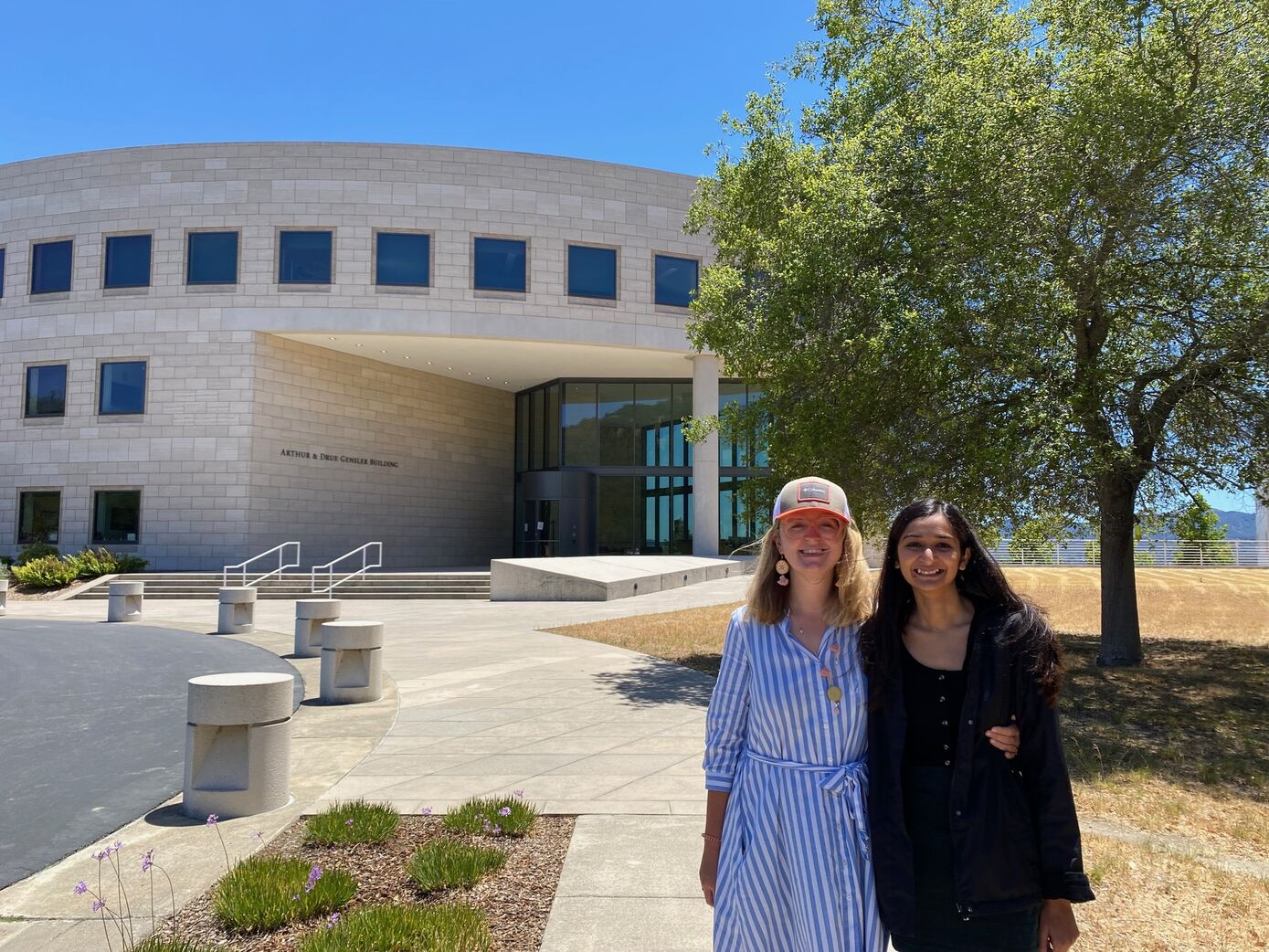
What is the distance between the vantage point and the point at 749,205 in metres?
11.9

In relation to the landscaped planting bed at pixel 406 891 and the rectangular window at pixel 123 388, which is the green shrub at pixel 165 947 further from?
the rectangular window at pixel 123 388

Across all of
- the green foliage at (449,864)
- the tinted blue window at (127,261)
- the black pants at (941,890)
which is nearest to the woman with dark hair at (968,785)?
the black pants at (941,890)

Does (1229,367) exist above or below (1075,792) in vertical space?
above

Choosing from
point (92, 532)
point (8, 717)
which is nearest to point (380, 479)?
point (92, 532)

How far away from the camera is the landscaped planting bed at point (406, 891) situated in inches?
130

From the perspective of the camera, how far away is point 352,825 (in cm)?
452

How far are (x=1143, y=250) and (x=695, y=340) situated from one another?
564 centimetres

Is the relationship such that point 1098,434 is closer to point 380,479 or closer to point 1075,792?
point 1075,792

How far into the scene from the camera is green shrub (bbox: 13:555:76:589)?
896 inches

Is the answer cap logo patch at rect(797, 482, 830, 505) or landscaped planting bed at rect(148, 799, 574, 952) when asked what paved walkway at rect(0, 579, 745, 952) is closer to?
landscaped planting bed at rect(148, 799, 574, 952)

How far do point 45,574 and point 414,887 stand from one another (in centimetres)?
2420

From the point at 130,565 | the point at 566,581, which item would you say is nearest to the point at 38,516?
the point at 130,565

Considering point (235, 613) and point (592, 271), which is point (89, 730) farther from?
point (592, 271)

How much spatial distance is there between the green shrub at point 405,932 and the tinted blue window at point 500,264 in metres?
25.2
